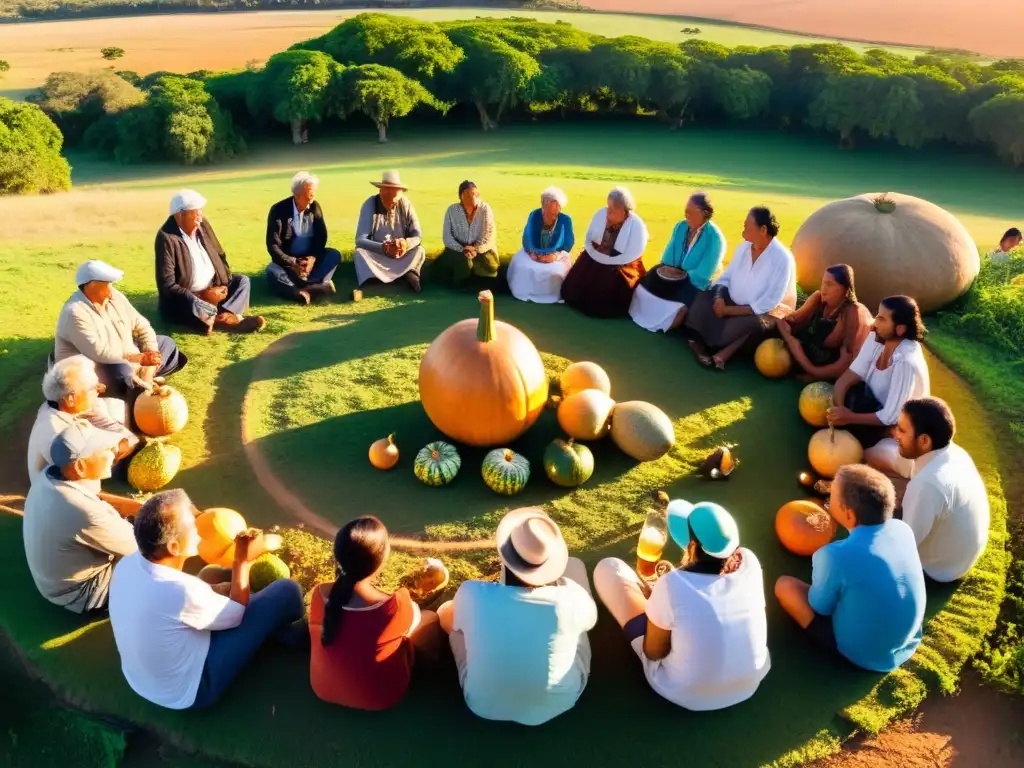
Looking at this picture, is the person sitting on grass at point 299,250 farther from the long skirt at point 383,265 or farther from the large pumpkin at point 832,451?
the large pumpkin at point 832,451

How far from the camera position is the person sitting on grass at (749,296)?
8.89 meters

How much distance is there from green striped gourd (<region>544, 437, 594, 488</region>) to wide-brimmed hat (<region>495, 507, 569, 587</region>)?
92.8 inches

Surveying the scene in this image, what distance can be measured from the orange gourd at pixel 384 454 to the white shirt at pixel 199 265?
431cm

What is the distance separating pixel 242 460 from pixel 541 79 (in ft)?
88.7

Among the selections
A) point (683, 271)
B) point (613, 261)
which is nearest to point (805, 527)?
point (683, 271)

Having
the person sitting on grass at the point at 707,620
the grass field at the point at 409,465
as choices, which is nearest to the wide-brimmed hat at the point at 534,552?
the person sitting on grass at the point at 707,620

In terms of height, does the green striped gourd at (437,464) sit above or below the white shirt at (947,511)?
below

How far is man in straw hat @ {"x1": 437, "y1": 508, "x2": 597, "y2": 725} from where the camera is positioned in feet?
14.3

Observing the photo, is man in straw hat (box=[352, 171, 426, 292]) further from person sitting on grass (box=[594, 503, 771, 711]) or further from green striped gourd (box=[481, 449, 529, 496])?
person sitting on grass (box=[594, 503, 771, 711])

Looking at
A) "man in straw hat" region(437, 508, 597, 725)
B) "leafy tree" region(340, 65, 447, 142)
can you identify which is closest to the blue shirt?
"man in straw hat" region(437, 508, 597, 725)

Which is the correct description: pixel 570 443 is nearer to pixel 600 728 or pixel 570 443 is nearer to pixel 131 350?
pixel 600 728

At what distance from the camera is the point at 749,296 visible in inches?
359

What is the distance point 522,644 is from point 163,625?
2223 mm

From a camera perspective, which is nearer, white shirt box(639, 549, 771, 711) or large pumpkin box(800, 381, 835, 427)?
white shirt box(639, 549, 771, 711)
